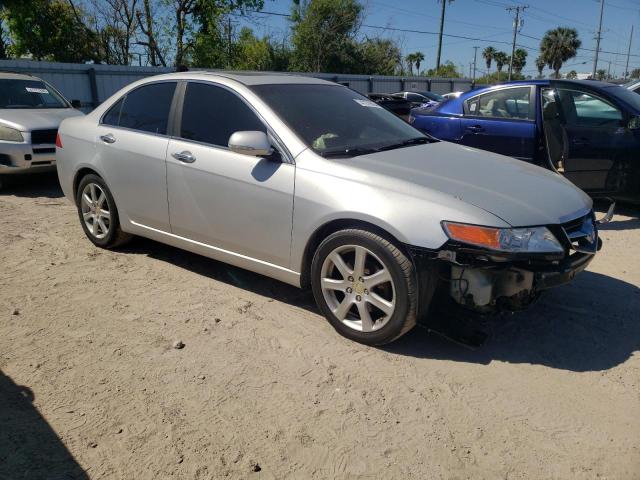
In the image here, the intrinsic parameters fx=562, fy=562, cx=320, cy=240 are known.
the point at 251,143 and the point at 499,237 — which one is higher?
the point at 251,143

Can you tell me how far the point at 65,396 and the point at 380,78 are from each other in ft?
93.8

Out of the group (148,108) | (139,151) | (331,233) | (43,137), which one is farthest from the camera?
(43,137)

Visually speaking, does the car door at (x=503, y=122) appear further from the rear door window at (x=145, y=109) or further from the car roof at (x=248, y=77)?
the rear door window at (x=145, y=109)

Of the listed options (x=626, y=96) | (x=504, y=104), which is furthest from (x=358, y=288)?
(x=626, y=96)

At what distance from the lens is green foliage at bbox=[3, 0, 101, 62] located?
22.0 metres

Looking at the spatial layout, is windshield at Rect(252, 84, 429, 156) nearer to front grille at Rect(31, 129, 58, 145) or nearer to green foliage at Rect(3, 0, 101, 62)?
front grille at Rect(31, 129, 58, 145)

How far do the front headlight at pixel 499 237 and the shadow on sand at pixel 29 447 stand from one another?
85.6 inches

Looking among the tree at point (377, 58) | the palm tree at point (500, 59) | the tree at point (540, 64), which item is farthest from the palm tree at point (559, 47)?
the tree at point (377, 58)

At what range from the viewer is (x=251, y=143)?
367 cm

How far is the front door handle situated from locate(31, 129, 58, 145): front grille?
4.39 metres

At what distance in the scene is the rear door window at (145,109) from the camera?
4602 mm

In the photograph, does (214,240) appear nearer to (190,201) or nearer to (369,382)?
(190,201)

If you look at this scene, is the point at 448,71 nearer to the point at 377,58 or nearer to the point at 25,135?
the point at 377,58

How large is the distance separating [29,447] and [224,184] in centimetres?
207
